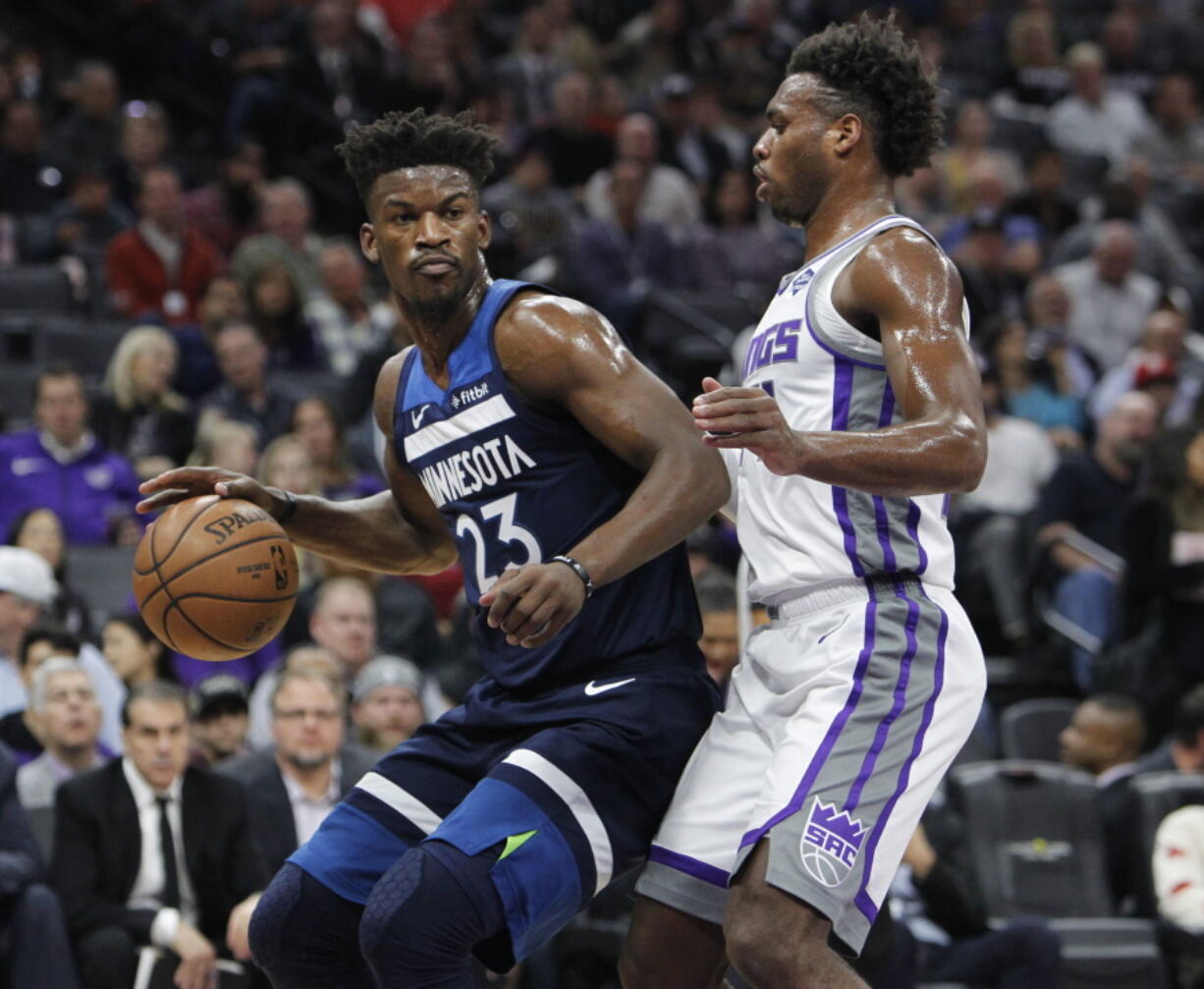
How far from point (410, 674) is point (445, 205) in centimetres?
373

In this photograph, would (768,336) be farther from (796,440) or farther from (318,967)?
(318,967)

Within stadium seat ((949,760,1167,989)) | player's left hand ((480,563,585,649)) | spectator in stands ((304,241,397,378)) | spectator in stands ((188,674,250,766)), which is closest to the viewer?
player's left hand ((480,563,585,649))

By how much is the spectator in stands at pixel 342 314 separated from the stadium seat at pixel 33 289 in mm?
1493

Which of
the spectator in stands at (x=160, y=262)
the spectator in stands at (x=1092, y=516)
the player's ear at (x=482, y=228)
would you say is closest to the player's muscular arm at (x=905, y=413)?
the player's ear at (x=482, y=228)

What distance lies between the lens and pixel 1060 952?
7609 mm

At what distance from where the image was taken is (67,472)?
376 inches

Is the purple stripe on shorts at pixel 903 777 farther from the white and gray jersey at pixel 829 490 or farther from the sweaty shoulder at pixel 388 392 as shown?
the sweaty shoulder at pixel 388 392

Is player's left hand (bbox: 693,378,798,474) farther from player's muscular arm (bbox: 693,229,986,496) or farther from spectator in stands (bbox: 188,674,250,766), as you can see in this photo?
spectator in stands (bbox: 188,674,250,766)

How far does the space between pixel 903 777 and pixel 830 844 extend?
0.78ft

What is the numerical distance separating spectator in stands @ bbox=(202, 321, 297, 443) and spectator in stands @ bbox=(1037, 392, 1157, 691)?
14.2ft

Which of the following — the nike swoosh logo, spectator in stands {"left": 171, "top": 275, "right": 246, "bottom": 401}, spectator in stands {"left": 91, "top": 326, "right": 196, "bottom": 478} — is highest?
spectator in stands {"left": 171, "top": 275, "right": 246, "bottom": 401}

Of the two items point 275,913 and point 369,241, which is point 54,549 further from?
point 275,913

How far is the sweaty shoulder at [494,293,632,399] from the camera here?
4.16 m

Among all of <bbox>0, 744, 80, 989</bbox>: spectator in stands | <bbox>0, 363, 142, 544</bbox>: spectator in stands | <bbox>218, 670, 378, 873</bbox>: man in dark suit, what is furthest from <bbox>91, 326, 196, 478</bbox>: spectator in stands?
<bbox>0, 744, 80, 989</bbox>: spectator in stands
